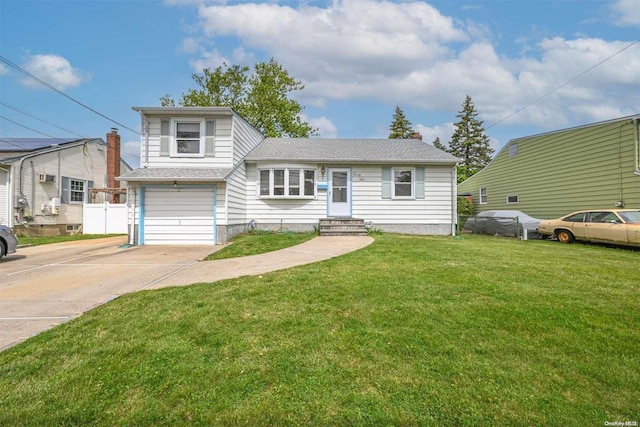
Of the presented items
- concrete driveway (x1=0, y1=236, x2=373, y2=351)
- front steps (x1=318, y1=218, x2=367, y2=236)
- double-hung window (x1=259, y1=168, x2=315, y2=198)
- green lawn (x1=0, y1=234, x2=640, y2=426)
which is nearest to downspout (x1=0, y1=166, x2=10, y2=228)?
concrete driveway (x1=0, y1=236, x2=373, y2=351)

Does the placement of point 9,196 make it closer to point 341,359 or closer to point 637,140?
point 341,359

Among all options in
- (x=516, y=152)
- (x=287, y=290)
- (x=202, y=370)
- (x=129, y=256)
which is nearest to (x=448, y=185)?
(x=516, y=152)

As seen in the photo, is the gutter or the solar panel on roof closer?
the gutter

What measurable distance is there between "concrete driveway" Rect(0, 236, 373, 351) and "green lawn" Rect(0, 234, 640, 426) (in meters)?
0.63

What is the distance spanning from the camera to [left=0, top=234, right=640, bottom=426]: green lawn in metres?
2.09

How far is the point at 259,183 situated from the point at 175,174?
11.0 feet

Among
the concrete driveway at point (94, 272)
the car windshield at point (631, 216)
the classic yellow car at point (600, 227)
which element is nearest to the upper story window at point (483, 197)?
the classic yellow car at point (600, 227)

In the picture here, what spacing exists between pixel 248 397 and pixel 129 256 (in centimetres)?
799

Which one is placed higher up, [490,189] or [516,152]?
[516,152]

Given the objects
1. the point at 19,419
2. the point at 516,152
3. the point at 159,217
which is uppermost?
the point at 516,152

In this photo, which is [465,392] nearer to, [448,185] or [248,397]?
[248,397]

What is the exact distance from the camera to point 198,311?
12.7 ft

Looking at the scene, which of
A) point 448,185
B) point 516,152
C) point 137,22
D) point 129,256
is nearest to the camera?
point 129,256

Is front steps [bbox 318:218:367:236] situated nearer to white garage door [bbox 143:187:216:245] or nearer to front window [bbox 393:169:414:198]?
front window [bbox 393:169:414:198]
